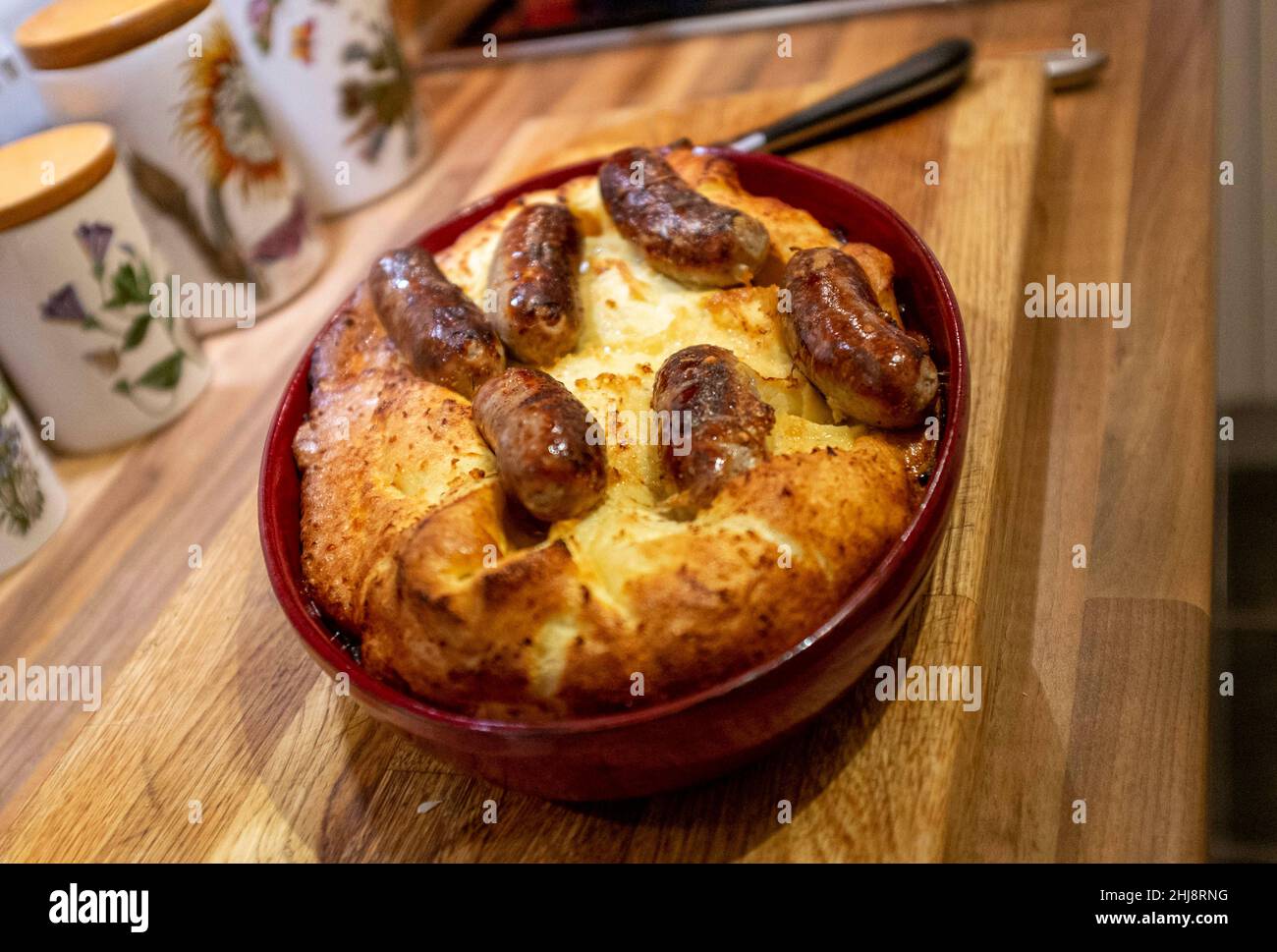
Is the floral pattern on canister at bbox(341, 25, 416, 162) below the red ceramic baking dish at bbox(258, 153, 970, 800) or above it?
above

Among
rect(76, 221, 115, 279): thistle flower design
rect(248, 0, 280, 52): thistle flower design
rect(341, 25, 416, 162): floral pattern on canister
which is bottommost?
rect(76, 221, 115, 279): thistle flower design

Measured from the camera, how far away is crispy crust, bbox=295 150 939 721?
1242 millimetres

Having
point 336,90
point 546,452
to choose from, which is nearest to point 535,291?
point 546,452

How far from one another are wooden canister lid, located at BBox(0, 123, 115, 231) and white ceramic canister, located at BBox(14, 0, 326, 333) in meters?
0.12

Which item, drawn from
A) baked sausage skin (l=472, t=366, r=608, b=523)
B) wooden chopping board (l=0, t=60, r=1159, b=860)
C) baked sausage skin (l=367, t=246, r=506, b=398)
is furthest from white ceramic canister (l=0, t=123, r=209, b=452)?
baked sausage skin (l=472, t=366, r=608, b=523)

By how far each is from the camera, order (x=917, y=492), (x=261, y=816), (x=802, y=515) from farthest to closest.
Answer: (x=261, y=816) → (x=917, y=492) → (x=802, y=515)

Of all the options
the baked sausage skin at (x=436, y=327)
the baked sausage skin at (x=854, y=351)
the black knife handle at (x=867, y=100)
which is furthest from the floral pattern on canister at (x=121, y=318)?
the baked sausage skin at (x=854, y=351)

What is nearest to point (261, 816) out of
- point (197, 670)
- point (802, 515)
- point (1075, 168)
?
point (197, 670)

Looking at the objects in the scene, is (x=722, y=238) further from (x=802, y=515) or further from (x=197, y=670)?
(x=197, y=670)

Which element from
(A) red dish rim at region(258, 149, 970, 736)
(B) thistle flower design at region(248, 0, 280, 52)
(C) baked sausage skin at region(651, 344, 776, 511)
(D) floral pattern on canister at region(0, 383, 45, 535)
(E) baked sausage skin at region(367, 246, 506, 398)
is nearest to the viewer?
(A) red dish rim at region(258, 149, 970, 736)

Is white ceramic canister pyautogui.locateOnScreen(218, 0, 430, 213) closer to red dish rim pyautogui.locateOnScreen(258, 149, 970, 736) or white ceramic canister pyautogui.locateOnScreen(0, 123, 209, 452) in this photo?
white ceramic canister pyautogui.locateOnScreen(0, 123, 209, 452)

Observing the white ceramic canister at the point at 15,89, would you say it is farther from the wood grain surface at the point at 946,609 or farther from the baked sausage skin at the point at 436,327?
the baked sausage skin at the point at 436,327
